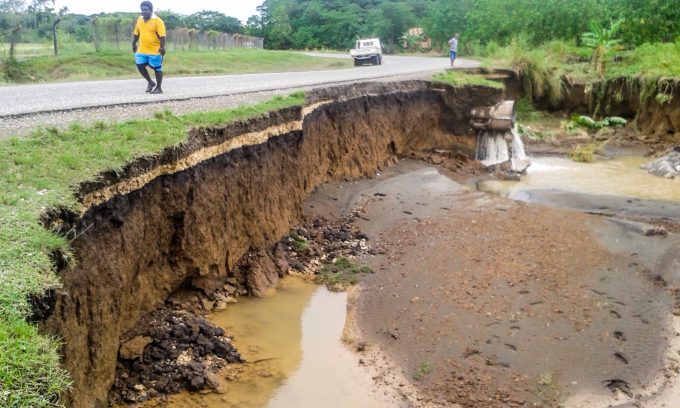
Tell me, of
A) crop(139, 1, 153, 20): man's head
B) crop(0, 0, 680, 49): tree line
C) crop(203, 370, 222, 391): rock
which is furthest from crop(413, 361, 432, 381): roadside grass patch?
crop(0, 0, 680, 49): tree line

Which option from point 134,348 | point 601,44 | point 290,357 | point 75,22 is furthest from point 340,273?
point 75,22

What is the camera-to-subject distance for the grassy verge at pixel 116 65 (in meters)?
20.3

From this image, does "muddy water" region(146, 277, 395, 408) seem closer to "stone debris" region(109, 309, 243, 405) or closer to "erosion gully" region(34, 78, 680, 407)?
"erosion gully" region(34, 78, 680, 407)

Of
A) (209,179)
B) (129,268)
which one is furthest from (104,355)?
(209,179)

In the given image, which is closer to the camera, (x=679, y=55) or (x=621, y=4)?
(x=679, y=55)

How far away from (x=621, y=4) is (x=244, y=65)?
16.5m

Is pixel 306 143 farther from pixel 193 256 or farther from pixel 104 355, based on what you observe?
pixel 104 355

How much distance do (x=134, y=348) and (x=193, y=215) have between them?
221cm

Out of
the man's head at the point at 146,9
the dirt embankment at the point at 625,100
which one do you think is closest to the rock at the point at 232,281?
the man's head at the point at 146,9

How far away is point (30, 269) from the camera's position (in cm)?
480

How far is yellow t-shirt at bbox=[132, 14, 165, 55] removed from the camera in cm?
1215

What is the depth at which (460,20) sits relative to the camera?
4522 cm

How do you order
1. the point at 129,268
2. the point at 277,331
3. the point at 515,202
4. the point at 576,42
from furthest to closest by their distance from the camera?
Answer: 1. the point at 576,42
2. the point at 515,202
3. the point at 277,331
4. the point at 129,268

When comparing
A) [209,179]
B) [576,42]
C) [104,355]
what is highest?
[576,42]
